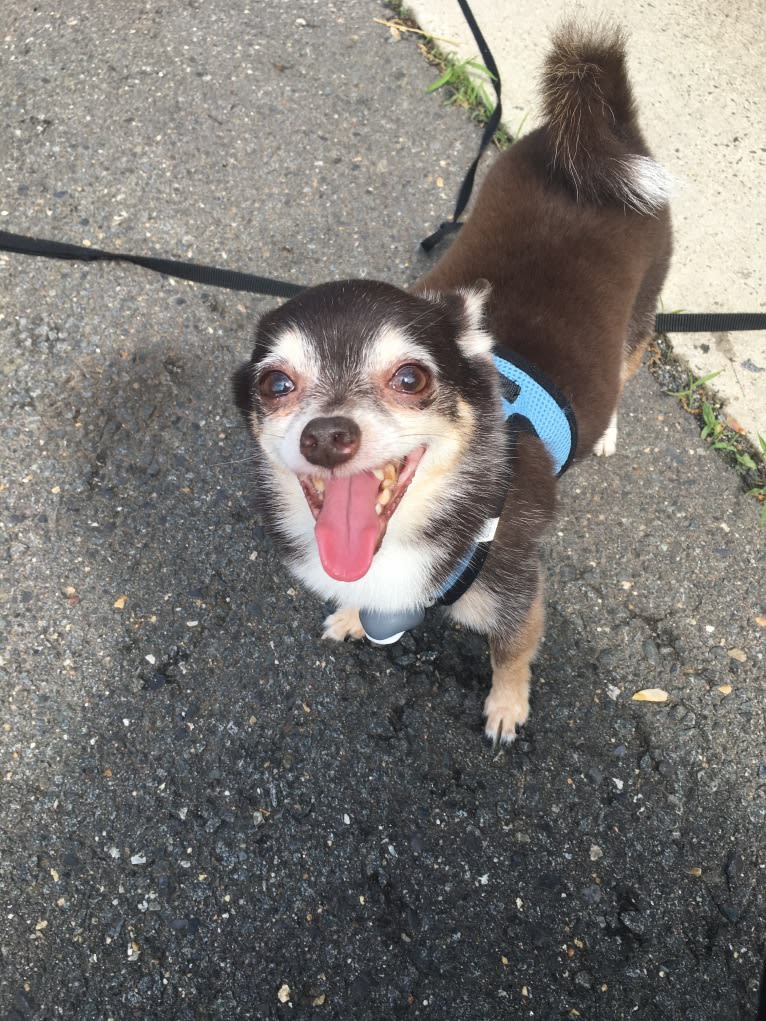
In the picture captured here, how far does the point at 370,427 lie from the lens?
1571mm

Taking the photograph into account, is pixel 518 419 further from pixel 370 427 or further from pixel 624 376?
pixel 624 376

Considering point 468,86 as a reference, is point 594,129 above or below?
above

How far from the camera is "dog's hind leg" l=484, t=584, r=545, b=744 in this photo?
216 cm

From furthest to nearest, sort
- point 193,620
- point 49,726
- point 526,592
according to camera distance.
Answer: point 193,620 < point 49,726 < point 526,592

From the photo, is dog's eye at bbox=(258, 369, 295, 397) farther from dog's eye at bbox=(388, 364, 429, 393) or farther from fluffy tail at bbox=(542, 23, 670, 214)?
fluffy tail at bbox=(542, 23, 670, 214)

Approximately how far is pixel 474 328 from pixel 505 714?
118 centimetres

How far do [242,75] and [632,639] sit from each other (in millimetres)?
3232

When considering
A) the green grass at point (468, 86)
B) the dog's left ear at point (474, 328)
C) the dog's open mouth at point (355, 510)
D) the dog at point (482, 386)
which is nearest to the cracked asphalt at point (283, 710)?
the dog at point (482, 386)

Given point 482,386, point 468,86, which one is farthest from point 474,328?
point 468,86

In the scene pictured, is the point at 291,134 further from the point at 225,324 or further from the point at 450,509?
the point at 450,509

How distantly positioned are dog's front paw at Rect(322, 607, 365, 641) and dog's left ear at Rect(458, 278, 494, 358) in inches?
38.3

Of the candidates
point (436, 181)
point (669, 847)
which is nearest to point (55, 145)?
point (436, 181)

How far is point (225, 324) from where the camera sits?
9.86 feet

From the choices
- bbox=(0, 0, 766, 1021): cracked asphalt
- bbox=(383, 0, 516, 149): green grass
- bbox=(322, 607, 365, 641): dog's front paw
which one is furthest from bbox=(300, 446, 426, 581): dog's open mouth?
bbox=(383, 0, 516, 149): green grass
